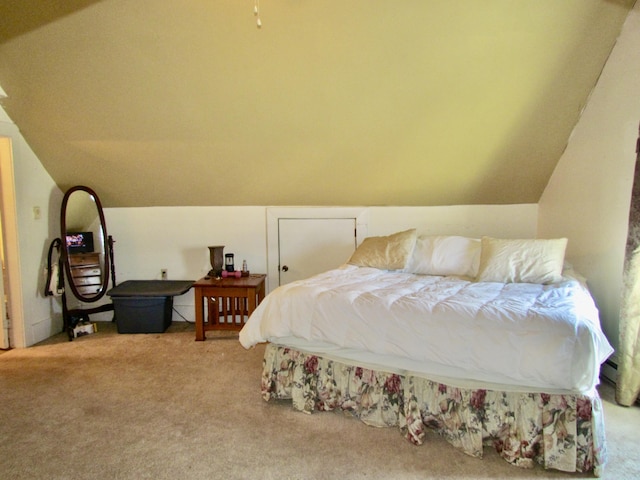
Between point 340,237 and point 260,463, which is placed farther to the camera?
point 340,237

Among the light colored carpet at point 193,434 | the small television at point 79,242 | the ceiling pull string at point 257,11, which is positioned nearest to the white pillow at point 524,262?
the light colored carpet at point 193,434

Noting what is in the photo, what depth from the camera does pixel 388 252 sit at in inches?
124

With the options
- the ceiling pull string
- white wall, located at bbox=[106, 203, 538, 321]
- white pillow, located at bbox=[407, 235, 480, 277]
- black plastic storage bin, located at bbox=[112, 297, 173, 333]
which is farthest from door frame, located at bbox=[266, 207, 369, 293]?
the ceiling pull string

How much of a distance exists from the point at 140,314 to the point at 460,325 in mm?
2906

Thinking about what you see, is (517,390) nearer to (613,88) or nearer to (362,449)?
(362,449)

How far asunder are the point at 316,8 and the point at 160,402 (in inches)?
98.1

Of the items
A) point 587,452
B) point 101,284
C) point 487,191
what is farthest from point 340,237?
point 587,452

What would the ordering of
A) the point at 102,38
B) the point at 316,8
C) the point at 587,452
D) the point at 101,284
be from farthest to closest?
the point at 101,284, the point at 102,38, the point at 316,8, the point at 587,452

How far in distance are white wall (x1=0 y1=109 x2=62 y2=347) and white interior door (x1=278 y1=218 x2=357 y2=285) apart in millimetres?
2068

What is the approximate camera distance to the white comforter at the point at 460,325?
1.70 m

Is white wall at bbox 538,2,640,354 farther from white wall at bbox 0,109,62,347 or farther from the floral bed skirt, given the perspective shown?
white wall at bbox 0,109,62,347

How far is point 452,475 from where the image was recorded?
1754 mm

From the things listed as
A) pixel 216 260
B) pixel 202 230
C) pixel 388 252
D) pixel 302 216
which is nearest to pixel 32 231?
pixel 202 230

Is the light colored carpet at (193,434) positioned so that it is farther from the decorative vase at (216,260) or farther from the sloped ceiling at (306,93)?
the sloped ceiling at (306,93)
